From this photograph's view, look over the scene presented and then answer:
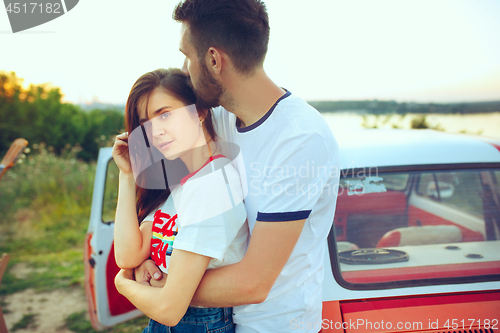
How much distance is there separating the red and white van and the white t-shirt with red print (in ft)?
1.37

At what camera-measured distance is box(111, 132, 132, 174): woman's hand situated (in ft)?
5.17

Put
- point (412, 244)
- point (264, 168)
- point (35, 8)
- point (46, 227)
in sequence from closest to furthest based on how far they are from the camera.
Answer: point (264, 168) < point (412, 244) < point (35, 8) < point (46, 227)

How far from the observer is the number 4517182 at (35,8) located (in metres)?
2.42

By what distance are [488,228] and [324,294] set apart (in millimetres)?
1148

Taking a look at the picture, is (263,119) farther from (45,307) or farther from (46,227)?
(46,227)

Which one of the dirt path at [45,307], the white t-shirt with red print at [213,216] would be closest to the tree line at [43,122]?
the dirt path at [45,307]

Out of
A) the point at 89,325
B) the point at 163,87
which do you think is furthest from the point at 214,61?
the point at 89,325

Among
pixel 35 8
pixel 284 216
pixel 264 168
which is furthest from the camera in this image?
pixel 35 8

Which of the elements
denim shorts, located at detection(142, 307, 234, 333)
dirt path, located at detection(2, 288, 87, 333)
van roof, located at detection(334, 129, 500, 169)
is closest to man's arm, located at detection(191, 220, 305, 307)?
denim shorts, located at detection(142, 307, 234, 333)

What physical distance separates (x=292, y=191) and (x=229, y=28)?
72 cm

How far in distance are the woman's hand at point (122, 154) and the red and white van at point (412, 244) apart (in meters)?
1.05

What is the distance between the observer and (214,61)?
4.34ft

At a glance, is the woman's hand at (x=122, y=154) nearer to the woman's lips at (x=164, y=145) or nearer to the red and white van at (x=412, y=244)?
the woman's lips at (x=164, y=145)

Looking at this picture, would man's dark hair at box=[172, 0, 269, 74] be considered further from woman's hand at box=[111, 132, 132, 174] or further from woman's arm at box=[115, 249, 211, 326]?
woman's arm at box=[115, 249, 211, 326]
